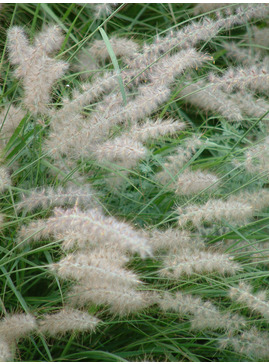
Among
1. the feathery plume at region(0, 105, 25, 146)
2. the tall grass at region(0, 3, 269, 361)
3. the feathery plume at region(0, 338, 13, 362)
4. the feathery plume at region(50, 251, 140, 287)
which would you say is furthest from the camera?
the feathery plume at region(0, 105, 25, 146)

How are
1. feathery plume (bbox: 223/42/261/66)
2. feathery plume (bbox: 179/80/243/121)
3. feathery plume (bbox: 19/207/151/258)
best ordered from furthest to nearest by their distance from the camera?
1. feathery plume (bbox: 223/42/261/66)
2. feathery plume (bbox: 179/80/243/121)
3. feathery plume (bbox: 19/207/151/258)

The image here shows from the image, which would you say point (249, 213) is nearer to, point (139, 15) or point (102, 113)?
point (102, 113)

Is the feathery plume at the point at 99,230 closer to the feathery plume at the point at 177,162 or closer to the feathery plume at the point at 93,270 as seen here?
the feathery plume at the point at 93,270

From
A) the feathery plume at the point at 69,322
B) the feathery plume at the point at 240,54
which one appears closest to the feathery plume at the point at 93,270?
the feathery plume at the point at 69,322

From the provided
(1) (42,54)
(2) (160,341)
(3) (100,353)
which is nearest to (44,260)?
(3) (100,353)

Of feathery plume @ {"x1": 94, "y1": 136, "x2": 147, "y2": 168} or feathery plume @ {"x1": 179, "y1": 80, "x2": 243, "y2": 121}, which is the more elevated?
feathery plume @ {"x1": 94, "y1": 136, "x2": 147, "y2": 168}

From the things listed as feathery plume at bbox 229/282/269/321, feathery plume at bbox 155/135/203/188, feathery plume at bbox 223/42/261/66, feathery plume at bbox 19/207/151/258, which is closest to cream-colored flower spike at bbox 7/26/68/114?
feathery plume at bbox 19/207/151/258

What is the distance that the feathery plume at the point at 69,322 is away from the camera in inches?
64.2

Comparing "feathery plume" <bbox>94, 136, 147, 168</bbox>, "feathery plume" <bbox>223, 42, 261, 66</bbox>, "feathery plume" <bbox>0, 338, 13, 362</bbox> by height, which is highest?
"feathery plume" <bbox>94, 136, 147, 168</bbox>

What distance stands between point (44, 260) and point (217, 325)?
37.7 inches

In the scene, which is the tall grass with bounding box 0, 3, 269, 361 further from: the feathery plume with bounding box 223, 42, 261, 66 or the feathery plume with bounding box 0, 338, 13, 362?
the feathery plume with bounding box 223, 42, 261, 66

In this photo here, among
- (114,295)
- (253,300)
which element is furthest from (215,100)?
(114,295)

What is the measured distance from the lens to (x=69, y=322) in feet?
5.43

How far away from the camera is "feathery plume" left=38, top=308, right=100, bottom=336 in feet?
5.35
